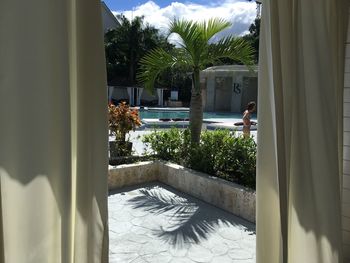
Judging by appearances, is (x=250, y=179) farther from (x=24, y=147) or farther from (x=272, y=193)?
(x=24, y=147)

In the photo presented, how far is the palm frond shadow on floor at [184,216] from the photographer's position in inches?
150

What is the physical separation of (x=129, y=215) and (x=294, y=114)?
9.97 feet

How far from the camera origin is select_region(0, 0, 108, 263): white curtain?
43.8 inches

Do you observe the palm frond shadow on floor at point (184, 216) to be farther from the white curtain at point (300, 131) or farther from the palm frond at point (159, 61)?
the palm frond at point (159, 61)

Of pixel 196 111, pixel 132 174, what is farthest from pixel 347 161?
pixel 132 174


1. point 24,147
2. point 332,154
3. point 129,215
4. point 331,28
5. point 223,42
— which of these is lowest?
point 129,215

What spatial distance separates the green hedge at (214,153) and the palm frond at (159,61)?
115 centimetres

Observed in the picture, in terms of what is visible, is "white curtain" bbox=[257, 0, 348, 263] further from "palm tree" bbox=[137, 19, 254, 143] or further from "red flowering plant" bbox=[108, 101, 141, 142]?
"red flowering plant" bbox=[108, 101, 141, 142]

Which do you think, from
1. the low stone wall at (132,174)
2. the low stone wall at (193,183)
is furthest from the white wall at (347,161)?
the low stone wall at (132,174)

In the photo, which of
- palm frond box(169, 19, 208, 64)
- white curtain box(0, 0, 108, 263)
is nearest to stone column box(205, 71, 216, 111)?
palm frond box(169, 19, 208, 64)

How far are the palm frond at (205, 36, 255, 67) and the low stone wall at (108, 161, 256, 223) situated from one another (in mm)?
2182

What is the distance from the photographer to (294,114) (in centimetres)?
194

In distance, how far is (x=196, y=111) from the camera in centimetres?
614

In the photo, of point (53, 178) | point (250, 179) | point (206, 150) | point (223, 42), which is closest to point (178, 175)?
point (206, 150)
